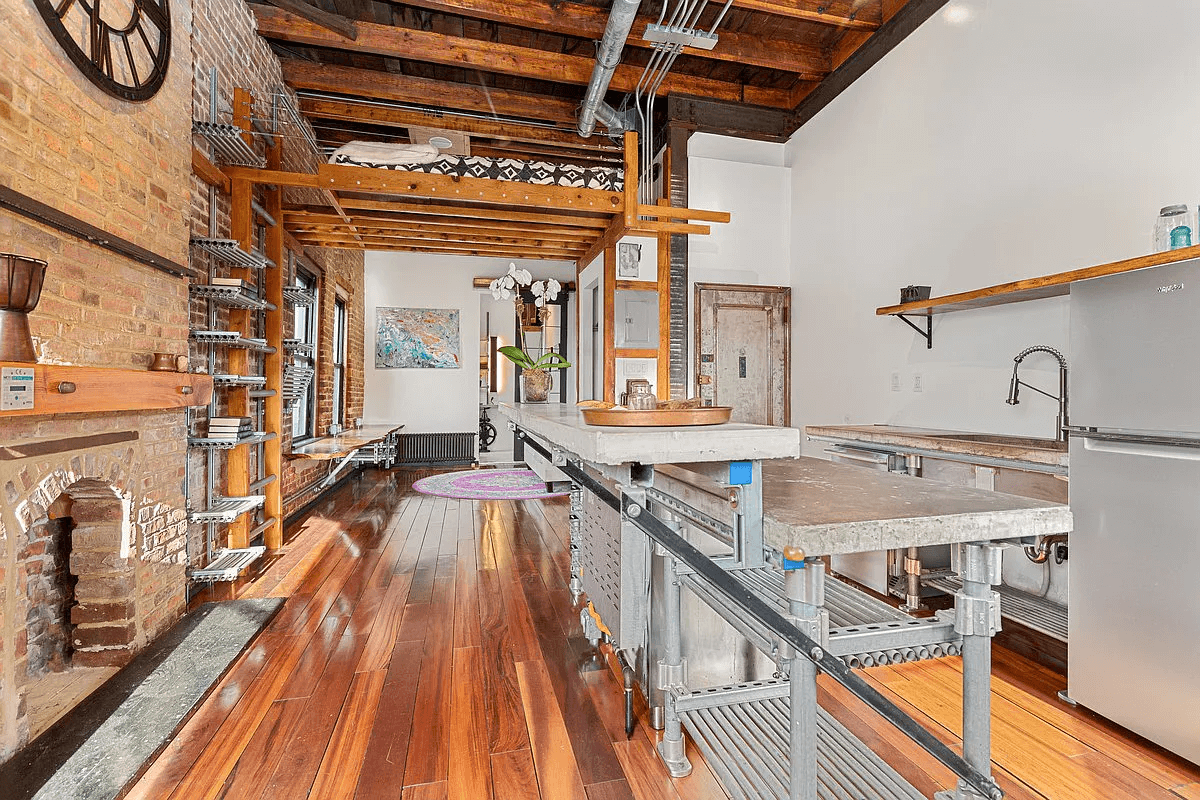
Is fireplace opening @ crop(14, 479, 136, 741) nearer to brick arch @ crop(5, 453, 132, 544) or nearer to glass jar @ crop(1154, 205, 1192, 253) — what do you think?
brick arch @ crop(5, 453, 132, 544)

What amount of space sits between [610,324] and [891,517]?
4.42 meters

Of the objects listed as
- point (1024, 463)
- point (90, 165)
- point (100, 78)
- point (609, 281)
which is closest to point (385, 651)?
point (90, 165)

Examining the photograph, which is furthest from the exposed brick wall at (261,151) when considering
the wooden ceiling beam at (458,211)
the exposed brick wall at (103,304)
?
the wooden ceiling beam at (458,211)

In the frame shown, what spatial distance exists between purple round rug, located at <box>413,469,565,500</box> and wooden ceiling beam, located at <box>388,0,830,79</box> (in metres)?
3.96

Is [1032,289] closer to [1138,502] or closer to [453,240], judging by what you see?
[1138,502]

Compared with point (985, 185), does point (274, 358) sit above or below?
below

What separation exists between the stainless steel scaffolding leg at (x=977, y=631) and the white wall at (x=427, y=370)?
723cm

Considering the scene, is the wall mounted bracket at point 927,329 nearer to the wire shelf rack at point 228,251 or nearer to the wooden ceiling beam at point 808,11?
the wooden ceiling beam at point 808,11

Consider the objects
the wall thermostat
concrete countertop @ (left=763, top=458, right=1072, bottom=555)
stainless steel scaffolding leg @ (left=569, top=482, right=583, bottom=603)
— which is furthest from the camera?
stainless steel scaffolding leg @ (left=569, top=482, right=583, bottom=603)

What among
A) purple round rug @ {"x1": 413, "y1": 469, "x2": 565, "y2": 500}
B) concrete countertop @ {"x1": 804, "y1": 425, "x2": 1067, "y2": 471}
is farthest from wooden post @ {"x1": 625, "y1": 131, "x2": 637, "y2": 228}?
purple round rug @ {"x1": 413, "y1": 469, "x2": 565, "y2": 500}

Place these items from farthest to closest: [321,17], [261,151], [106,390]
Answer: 1. [321,17]
2. [261,151]
3. [106,390]

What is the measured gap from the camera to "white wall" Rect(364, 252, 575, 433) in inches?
332

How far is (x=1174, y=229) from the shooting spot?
1.96 m

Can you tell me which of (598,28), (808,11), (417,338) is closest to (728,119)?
(808,11)
